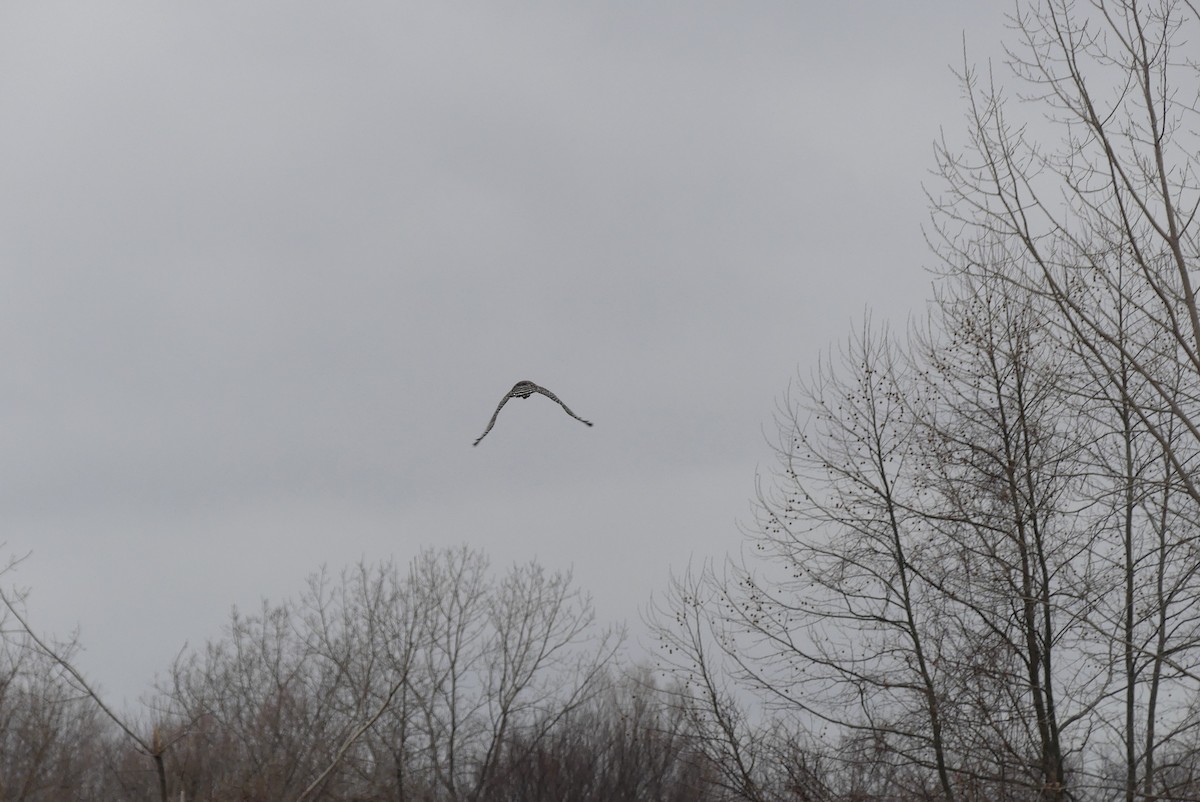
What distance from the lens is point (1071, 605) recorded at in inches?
459

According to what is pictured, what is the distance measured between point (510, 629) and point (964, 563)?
22691 mm

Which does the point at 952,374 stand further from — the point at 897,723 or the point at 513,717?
the point at 513,717

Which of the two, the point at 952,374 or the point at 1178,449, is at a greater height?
the point at 952,374

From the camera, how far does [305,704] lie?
2706 centimetres

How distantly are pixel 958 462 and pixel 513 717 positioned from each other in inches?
884

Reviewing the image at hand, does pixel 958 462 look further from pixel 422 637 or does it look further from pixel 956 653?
pixel 422 637

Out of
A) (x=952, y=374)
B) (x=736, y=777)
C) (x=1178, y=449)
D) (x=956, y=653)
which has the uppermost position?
(x=952, y=374)

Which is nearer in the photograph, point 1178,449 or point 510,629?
point 1178,449

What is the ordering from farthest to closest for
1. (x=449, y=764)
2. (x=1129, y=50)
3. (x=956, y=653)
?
(x=449, y=764), (x=956, y=653), (x=1129, y=50)

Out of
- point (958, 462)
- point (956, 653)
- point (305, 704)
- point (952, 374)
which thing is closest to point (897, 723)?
point (956, 653)

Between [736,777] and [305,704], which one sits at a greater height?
[305,704]

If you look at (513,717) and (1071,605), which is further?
(513,717)

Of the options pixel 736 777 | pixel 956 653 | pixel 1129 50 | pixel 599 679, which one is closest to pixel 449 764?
pixel 599 679

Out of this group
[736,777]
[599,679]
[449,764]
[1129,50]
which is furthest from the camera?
[599,679]
